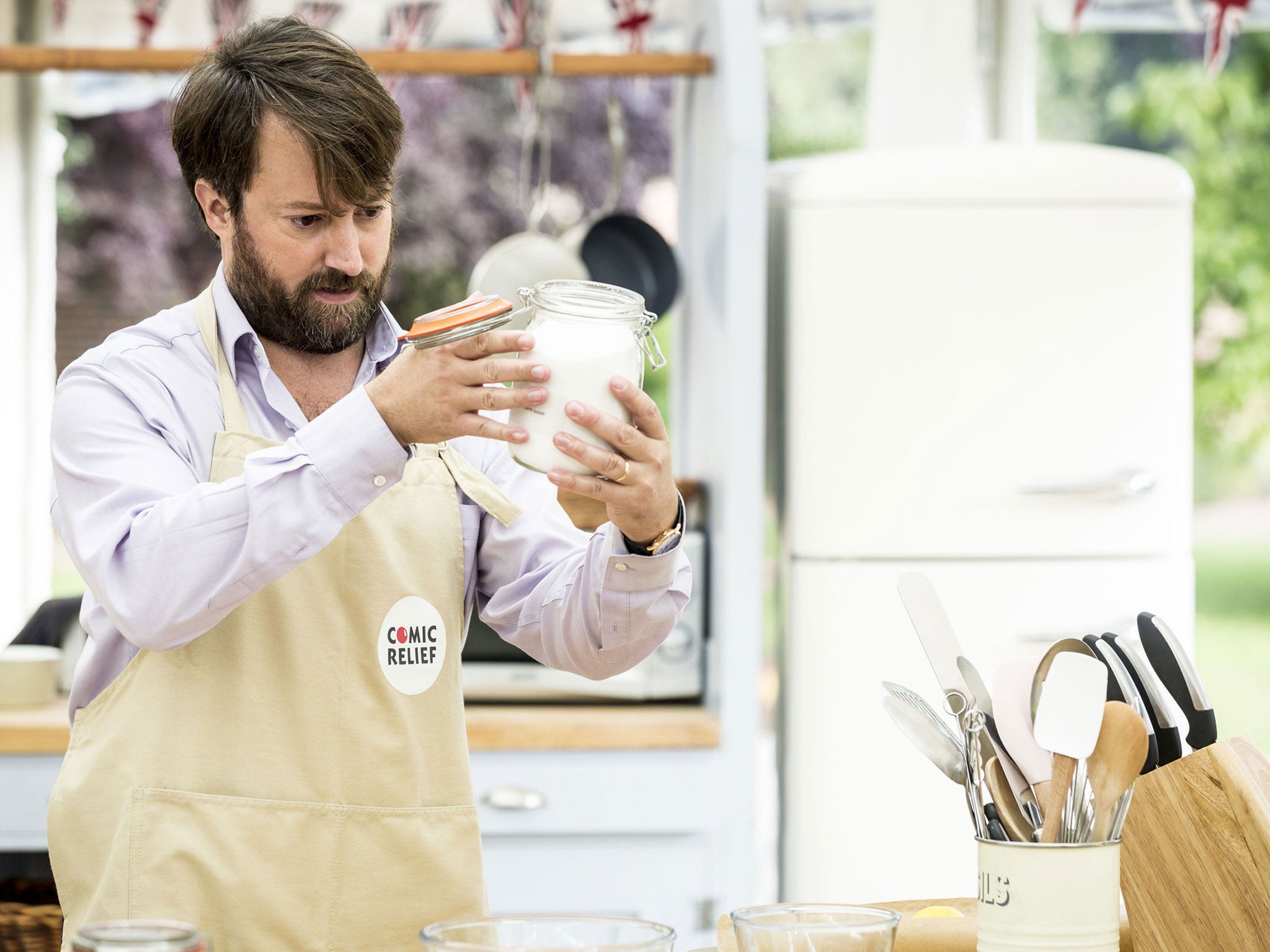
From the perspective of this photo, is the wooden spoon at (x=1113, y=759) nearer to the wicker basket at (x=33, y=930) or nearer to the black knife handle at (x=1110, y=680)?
the black knife handle at (x=1110, y=680)

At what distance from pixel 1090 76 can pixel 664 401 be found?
2921mm

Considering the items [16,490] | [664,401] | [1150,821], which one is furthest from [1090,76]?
[1150,821]

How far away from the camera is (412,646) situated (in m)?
1.28

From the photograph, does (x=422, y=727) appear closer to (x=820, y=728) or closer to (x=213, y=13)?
(x=820, y=728)

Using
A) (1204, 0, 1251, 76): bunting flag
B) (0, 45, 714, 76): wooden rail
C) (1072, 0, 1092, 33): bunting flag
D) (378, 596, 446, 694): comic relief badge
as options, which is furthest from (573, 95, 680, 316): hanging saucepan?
(378, 596, 446, 694): comic relief badge

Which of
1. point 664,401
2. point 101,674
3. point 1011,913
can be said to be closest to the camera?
point 1011,913

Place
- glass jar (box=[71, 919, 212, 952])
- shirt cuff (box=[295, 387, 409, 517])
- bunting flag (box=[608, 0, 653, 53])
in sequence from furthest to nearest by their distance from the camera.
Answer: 1. bunting flag (box=[608, 0, 653, 53])
2. shirt cuff (box=[295, 387, 409, 517])
3. glass jar (box=[71, 919, 212, 952])

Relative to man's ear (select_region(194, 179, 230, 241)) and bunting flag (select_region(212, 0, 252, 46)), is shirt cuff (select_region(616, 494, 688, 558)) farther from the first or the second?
bunting flag (select_region(212, 0, 252, 46))

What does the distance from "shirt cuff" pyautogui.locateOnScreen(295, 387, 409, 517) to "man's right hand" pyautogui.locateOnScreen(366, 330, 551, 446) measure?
11 mm

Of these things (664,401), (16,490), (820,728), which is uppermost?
(664,401)

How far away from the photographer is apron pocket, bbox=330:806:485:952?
122 centimetres

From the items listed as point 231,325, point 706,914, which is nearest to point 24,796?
point 706,914

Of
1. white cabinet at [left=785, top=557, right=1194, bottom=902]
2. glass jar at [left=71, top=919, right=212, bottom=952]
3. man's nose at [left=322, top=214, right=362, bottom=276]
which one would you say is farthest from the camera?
white cabinet at [left=785, top=557, right=1194, bottom=902]

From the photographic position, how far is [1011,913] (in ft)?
2.55
